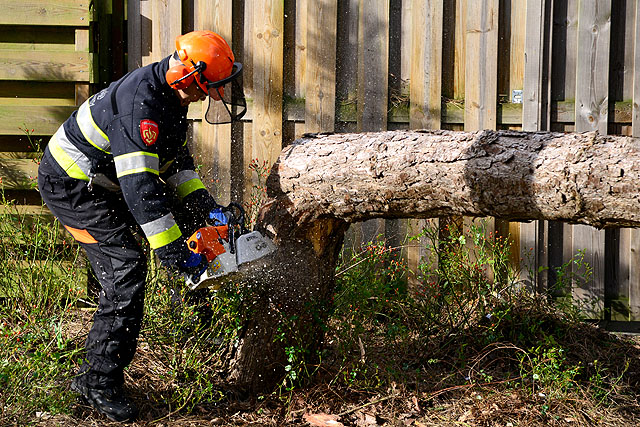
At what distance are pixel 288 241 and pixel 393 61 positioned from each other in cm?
214

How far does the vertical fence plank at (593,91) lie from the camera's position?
4590 millimetres

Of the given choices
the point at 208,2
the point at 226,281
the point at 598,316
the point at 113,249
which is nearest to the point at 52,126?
the point at 208,2

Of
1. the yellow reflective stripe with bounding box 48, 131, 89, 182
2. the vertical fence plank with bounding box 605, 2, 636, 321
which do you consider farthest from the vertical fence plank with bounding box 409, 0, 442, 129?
the yellow reflective stripe with bounding box 48, 131, 89, 182

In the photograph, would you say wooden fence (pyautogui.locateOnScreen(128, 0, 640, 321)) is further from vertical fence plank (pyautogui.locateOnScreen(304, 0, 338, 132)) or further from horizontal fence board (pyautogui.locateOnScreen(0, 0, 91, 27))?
horizontal fence board (pyautogui.locateOnScreen(0, 0, 91, 27))

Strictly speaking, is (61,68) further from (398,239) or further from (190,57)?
(398,239)

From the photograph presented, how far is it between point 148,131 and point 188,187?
667mm

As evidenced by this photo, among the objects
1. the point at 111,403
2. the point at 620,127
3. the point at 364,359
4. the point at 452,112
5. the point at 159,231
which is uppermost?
the point at 452,112

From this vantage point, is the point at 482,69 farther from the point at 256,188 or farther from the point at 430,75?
the point at 256,188

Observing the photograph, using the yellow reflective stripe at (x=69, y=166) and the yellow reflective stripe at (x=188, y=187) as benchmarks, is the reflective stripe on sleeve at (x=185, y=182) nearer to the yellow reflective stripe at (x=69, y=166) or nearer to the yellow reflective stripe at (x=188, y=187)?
the yellow reflective stripe at (x=188, y=187)

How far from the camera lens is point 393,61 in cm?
479

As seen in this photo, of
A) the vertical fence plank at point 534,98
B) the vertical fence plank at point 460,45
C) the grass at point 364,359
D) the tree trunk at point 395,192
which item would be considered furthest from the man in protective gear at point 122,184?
the vertical fence plank at point 534,98

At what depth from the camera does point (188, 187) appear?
3.57 metres

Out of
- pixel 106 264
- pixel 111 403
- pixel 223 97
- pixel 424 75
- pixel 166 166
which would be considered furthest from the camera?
pixel 424 75

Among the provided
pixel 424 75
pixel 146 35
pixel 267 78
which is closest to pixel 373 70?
pixel 424 75
